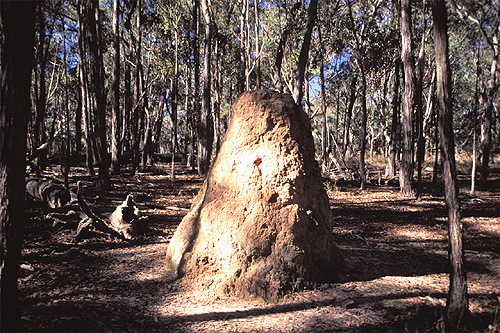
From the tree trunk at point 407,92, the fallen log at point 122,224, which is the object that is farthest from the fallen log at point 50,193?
the tree trunk at point 407,92

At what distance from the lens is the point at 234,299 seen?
359 cm

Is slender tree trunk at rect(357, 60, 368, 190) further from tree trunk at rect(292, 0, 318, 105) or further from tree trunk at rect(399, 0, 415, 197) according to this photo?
tree trunk at rect(292, 0, 318, 105)

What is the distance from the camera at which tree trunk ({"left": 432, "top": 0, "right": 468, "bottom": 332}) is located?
282cm

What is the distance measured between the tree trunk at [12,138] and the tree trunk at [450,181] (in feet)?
11.5

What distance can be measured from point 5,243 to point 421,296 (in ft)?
13.3

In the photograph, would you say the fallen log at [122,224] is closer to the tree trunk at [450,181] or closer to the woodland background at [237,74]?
the woodland background at [237,74]

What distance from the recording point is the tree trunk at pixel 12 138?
7.79ft

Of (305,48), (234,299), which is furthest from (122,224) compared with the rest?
(305,48)

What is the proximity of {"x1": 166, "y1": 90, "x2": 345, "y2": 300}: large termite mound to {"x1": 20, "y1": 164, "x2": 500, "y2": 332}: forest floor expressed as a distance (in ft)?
0.70

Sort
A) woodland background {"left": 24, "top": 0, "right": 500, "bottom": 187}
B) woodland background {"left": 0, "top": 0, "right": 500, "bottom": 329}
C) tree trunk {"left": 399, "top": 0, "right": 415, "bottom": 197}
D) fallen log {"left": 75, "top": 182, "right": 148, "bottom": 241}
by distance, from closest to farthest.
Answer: fallen log {"left": 75, "top": 182, "right": 148, "bottom": 241} < woodland background {"left": 0, "top": 0, "right": 500, "bottom": 329} < tree trunk {"left": 399, "top": 0, "right": 415, "bottom": 197} < woodland background {"left": 24, "top": 0, "right": 500, "bottom": 187}

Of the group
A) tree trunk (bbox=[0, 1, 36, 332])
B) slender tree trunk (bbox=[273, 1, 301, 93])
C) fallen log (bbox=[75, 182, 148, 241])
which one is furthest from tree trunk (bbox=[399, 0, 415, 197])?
tree trunk (bbox=[0, 1, 36, 332])

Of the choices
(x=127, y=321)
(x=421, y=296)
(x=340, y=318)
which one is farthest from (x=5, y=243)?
(x=421, y=296)

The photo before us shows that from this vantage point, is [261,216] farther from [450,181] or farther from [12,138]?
[12,138]

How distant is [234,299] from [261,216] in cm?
99
